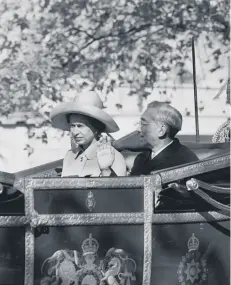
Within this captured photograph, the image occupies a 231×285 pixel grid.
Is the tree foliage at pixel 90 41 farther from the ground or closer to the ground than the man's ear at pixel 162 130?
farther from the ground

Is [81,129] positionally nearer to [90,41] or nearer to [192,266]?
[192,266]

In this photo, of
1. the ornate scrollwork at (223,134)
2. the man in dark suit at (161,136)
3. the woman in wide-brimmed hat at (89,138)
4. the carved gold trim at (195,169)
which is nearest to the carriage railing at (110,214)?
the carved gold trim at (195,169)

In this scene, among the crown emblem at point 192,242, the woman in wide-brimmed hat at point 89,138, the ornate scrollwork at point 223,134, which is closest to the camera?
the crown emblem at point 192,242

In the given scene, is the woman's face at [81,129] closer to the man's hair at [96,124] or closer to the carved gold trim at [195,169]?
the man's hair at [96,124]

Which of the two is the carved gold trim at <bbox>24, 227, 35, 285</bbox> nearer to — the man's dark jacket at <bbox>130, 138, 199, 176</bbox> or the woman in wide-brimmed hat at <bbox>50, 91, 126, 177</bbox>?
the woman in wide-brimmed hat at <bbox>50, 91, 126, 177</bbox>

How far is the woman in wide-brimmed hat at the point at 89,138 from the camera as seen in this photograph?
5801mm

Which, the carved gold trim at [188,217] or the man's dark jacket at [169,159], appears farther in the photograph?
the man's dark jacket at [169,159]

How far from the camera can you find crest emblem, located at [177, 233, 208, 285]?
5625 millimetres

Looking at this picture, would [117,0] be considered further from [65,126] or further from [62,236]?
[62,236]

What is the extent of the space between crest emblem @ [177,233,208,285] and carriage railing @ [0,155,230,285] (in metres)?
0.16

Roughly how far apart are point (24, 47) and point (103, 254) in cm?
666

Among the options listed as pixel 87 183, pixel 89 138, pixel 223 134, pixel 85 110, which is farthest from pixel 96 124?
pixel 223 134

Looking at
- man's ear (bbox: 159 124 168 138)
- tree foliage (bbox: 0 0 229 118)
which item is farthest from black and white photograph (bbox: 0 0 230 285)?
tree foliage (bbox: 0 0 229 118)

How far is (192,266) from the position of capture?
18.5ft
